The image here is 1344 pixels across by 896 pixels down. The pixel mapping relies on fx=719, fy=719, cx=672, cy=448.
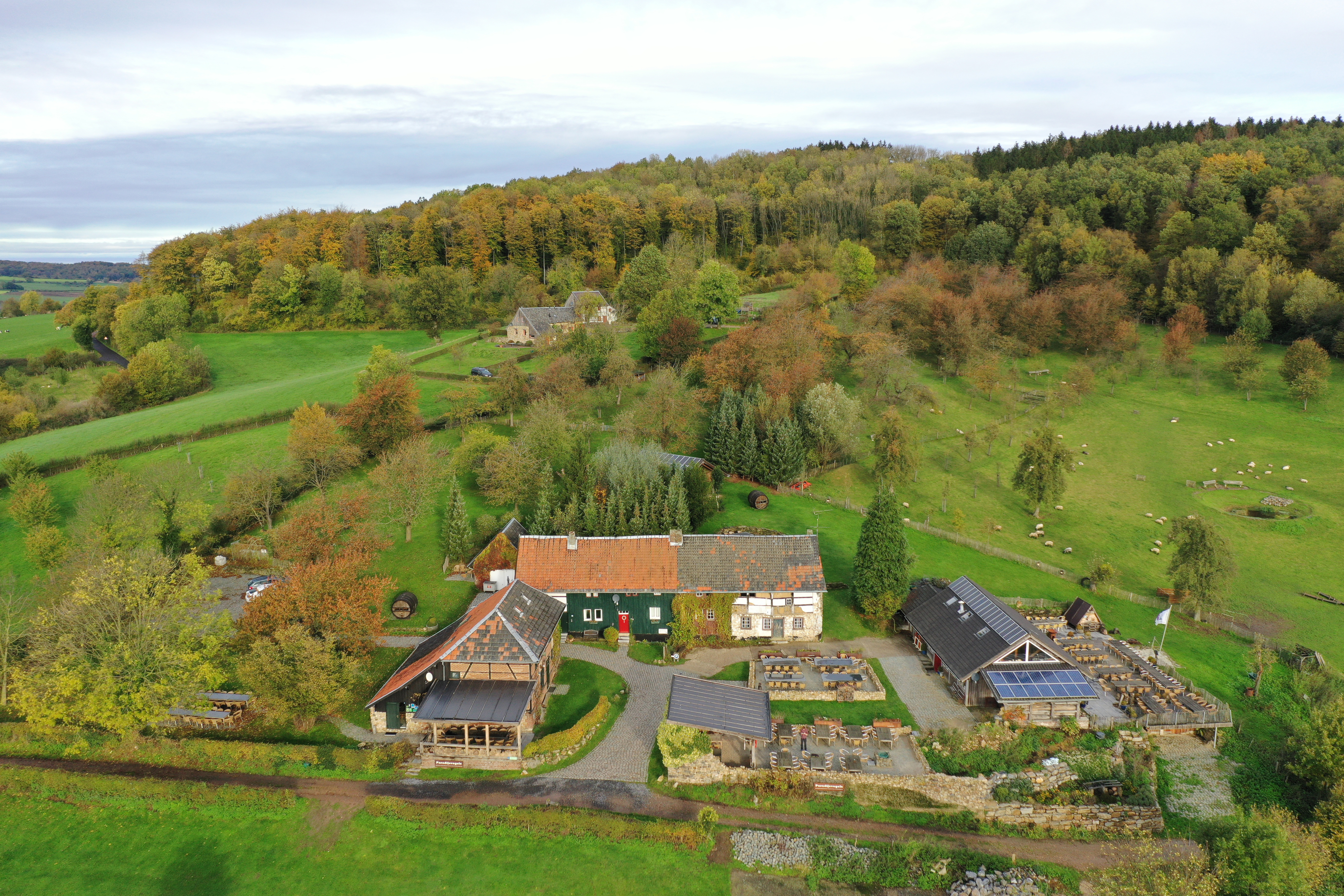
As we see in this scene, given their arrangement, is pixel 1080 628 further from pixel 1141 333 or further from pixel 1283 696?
pixel 1141 333

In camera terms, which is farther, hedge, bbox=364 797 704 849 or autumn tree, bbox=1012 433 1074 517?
autumn tree, bbox=1012 433 1074 517

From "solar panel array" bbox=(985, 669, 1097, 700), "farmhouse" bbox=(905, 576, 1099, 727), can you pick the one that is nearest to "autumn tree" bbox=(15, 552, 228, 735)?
"farmhouse" bbox=(905, 576, 1099, 727)

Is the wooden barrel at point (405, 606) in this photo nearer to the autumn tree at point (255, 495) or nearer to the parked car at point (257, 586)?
the parked car at point (257, 586)

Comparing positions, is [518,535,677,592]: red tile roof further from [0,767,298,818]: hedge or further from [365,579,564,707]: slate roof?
[0,767,298,818]: hedge

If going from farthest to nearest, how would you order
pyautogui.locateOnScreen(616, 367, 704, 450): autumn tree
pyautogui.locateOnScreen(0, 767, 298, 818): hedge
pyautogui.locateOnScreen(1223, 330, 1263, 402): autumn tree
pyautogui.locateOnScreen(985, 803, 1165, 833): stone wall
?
pyautogui.locateOnScreen(1223, 330, 1263, 402): autumn tree, pyautogui.locateOnScreen(616, 367, 704, 450): autumn tree, pyautogui.locateOnScreen(0, 767, 298, 818): hedge, pyautogui.locateOnScreen(985, 803, 1165, 833): stone wall

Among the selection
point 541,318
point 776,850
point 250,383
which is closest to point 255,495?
point 776,850

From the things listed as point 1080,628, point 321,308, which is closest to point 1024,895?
point 1080,628

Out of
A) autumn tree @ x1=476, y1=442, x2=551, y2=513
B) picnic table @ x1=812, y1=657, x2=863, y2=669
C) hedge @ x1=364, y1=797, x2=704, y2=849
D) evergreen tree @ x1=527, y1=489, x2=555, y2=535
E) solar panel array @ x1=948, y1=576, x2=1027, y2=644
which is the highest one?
autumn tree @ x1=476, y1=442, x2=551, y2=513
